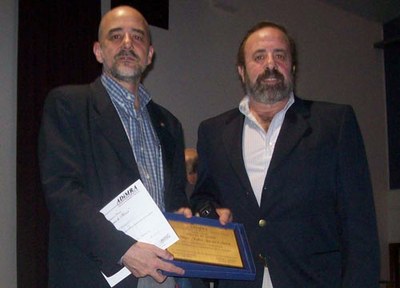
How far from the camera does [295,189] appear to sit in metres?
2.28

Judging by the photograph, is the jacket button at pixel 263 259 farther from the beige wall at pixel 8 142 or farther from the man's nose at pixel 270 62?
the beige wall at pixel 8 142

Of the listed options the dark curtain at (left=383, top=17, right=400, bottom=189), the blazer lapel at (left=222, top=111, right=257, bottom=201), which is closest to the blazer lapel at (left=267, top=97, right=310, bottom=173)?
the blazer lapel at (left=222, top=111, right=257, bottom=201)

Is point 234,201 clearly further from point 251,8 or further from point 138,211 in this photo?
point 251,8

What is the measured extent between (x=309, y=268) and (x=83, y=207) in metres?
0.90

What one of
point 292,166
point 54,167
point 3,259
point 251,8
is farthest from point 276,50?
point 251,8

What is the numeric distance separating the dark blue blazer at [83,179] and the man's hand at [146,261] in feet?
0.11

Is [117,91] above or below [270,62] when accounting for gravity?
below

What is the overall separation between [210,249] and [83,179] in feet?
1.78

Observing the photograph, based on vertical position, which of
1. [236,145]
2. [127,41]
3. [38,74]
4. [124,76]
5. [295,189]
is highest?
[38,74]

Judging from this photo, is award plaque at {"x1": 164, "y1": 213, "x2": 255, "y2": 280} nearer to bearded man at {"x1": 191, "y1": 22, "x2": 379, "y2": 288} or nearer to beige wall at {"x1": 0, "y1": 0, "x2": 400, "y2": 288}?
bearded man at {"x1": 191, "y1": 22, "x2": 379, "y2": 288}

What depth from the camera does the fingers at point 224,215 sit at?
89.1 inches

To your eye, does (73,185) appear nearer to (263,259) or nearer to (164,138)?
(164,138)

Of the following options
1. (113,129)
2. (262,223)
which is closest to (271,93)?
(262,223)

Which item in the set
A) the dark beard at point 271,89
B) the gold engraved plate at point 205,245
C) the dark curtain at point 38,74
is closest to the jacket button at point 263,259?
the gold engraved plate at point 205,245
